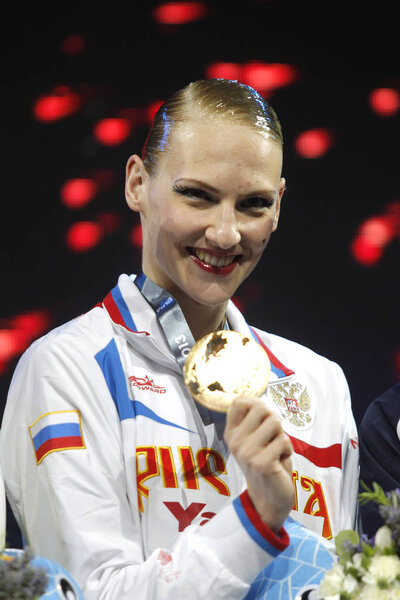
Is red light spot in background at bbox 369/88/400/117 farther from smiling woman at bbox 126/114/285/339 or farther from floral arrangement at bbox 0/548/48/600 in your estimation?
floral arrangement at bbox 0/548/48/600

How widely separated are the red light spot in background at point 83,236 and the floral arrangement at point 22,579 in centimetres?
148

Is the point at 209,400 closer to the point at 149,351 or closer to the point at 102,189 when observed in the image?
the point at 149,351

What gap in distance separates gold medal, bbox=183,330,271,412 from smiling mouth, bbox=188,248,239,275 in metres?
0.36

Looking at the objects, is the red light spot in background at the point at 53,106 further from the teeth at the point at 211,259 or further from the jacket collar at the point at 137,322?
the teeth at the point at 211,259

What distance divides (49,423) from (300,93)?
156 centimetres

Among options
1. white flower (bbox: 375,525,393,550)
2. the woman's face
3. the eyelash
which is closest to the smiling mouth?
the woman's face

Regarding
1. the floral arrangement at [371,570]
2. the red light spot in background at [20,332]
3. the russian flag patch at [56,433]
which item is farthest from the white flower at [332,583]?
the red light spot in background at [20,332]

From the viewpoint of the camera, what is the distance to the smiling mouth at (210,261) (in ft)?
7.00

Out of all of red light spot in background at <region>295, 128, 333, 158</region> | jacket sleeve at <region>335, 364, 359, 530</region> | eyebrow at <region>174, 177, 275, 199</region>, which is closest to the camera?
eyebrow at <region>174, 177, 275, 199</region>

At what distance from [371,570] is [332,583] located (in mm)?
72

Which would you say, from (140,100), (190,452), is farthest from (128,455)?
(140,100)

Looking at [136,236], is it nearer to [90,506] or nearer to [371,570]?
[90,506]

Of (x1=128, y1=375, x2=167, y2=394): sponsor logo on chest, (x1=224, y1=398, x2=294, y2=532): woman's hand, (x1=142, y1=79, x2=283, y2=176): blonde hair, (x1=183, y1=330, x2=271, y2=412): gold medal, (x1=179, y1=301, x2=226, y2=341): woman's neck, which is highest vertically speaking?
(x1=142, y1=79, x2=283, y2=176): blonde hair

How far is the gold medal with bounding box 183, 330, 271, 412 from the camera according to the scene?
5.64 feet
